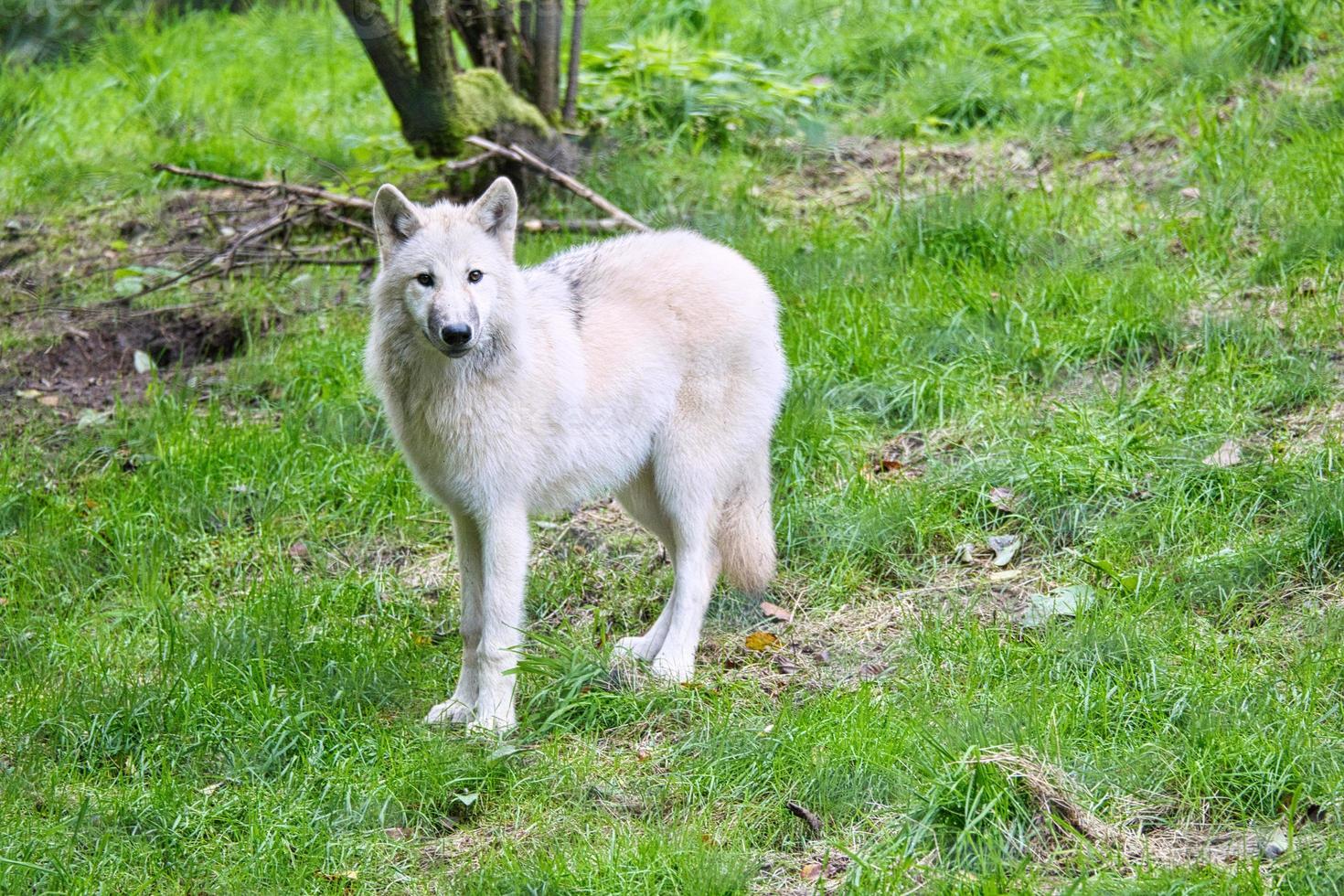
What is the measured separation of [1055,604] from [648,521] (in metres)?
1.55

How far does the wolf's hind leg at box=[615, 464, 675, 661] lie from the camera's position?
4855 millimetres

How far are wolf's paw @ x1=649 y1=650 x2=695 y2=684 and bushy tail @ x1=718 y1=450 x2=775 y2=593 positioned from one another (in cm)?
40

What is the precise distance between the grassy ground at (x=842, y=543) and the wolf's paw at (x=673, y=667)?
0.24 feet

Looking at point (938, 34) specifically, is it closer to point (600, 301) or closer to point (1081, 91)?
point (1081, 91)

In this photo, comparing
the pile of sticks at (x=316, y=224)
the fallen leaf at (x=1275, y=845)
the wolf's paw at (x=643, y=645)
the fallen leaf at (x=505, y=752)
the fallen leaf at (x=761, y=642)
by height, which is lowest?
the wolf's paw at (x=643, y=645)

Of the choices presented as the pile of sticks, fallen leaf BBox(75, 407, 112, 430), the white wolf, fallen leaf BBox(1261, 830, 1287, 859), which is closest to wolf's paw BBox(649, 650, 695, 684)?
the white wolf

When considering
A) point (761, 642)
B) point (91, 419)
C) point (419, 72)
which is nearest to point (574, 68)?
point (419, 72)

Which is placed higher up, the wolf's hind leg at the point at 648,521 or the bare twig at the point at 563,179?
the bare twig at the point at 563,179

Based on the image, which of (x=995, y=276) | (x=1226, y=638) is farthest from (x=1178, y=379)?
(x=1226, y=638)

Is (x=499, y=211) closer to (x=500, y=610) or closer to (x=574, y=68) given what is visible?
(x=500, y=610)

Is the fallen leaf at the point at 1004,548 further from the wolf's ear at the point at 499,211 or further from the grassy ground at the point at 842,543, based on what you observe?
the wolf's ear at the point at 499,211

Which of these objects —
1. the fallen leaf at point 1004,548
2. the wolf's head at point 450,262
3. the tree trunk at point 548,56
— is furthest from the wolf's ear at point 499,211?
the tree trunk at point 548,56

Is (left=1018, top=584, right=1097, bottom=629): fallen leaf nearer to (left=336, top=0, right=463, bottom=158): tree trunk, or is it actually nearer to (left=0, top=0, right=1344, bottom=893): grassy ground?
(left=0, top=0, right=1344, bottom=893): grassy ground

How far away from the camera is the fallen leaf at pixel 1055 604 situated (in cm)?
450
